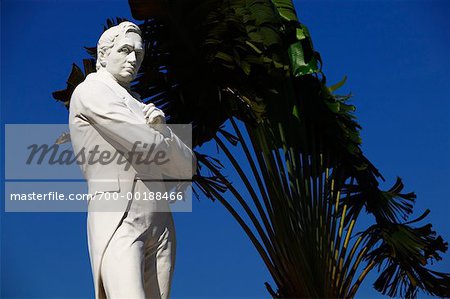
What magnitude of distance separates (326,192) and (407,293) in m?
2.36

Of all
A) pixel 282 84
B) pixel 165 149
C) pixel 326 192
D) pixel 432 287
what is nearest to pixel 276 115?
pixel 282 84

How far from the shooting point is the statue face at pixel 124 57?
3761 millimetres

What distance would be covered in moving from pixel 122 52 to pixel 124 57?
0.03m

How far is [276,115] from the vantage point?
11.2 m

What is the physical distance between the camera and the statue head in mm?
3764

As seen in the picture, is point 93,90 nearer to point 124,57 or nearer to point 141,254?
point 124,57

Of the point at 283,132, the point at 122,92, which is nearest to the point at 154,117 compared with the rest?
the point at 122,92

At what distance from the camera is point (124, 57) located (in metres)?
3.77

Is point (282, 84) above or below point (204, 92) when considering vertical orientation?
above

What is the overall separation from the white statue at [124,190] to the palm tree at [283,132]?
12.4 ft

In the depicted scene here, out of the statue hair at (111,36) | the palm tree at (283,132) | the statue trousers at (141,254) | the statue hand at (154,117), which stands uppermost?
the palm tree at (283,132)

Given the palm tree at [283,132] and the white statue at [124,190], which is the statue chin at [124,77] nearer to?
the white statue at [124,190]

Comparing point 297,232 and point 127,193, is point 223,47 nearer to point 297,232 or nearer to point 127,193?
point 297,232

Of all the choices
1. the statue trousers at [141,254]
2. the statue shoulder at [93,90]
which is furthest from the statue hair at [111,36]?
the statue trousers at [141,254]
